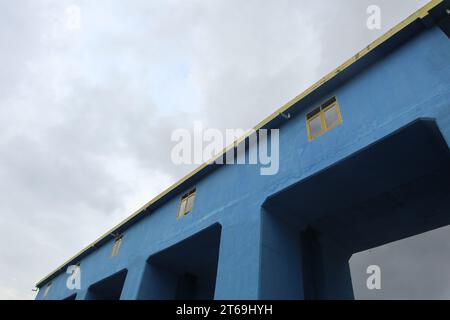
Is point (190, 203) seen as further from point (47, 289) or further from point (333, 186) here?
point (47, 289)

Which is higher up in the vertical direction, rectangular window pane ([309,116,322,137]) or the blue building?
rectangular window pane ([309,116,322,137])

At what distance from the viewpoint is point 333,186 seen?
32.3 feet

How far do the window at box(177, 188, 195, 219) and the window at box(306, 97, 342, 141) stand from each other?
260 inches

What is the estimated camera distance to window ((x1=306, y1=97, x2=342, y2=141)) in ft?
32.7

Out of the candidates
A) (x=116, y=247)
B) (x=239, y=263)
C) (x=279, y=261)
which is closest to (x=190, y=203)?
(x=239, y=263)

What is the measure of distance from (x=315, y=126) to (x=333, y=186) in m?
2.18

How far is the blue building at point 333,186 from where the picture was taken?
8.21m

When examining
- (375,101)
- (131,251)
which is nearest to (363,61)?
(375,101)

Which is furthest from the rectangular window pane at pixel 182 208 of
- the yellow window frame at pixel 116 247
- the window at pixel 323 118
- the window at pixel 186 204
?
the window at pixel 323 118

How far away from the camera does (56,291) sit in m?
22.9

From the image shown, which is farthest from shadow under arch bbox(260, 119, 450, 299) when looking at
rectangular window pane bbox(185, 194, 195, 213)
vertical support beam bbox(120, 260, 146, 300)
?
vertical support beam bbox(120, 260, 146, 300)

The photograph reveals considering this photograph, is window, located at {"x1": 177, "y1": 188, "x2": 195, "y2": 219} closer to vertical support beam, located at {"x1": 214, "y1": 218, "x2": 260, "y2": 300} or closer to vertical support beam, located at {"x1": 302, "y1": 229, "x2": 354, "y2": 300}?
vertical support beam, located at {"x1": 214, "y1": 218, "x2": 260, "y2": 300}

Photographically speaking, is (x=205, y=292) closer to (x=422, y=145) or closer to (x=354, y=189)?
(x=354, y=189)

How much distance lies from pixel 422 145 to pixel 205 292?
40.7ft
